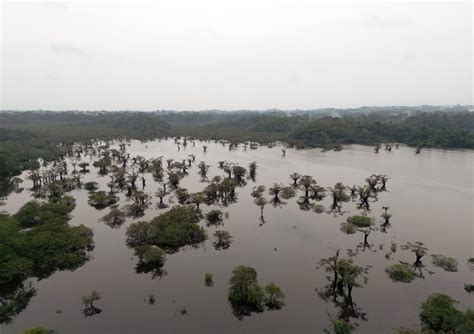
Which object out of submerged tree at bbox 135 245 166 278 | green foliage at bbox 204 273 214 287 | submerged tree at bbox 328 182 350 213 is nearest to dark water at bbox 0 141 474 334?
green foliage at bbox 204 273 214 287

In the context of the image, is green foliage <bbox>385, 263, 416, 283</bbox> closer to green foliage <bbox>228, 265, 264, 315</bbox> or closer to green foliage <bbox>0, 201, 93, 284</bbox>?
green foliage <bbox>228, 265, 264, 315</bbox>

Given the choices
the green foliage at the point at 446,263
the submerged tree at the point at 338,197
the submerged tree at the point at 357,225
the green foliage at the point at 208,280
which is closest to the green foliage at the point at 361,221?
the submerged tree at the point at 357,225

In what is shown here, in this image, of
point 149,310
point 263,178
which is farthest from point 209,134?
point 149,310

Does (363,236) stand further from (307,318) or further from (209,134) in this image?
(209,134)

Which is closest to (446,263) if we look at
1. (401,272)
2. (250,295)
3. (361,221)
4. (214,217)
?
(401,272)

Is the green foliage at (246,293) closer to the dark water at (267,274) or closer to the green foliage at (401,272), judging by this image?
the dark water at (267,274)
